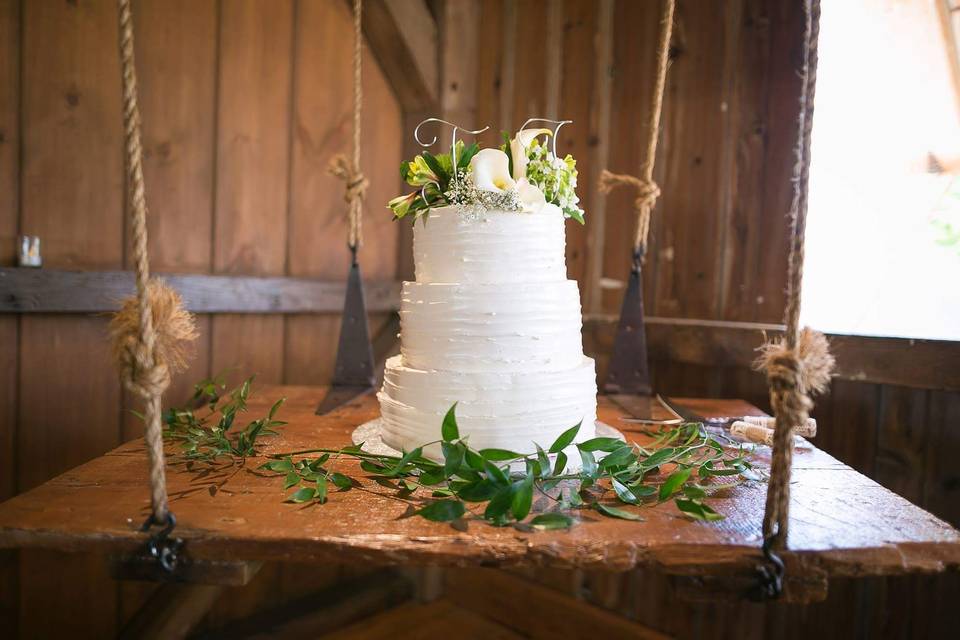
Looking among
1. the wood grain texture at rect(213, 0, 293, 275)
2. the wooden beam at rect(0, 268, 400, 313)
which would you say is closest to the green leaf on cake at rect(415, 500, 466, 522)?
the wooden beam at rect(0, 268, 400, 313)

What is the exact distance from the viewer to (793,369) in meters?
0.94

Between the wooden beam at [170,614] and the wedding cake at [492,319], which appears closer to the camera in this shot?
the wedding cake at [492,319]

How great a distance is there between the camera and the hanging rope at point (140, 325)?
913 millimetres

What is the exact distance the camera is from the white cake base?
4.44ft

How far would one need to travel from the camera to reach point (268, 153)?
7.85 ft

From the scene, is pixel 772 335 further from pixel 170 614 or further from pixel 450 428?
pixel 170 614

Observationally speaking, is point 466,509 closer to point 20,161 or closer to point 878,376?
point 878,376

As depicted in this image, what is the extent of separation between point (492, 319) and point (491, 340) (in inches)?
1.6

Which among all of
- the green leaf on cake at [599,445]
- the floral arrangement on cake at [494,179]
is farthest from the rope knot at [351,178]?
the green leaf on cake at [599,445]

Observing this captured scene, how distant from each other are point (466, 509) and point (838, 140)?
169 centimetres

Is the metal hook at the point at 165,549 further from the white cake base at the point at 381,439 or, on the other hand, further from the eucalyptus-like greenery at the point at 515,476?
the white cake base at the point at 381,439

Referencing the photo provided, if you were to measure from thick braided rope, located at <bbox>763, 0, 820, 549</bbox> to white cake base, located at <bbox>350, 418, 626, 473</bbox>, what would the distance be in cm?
43

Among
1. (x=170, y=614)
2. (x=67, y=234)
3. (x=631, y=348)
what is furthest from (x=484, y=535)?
(x=67, y=234)

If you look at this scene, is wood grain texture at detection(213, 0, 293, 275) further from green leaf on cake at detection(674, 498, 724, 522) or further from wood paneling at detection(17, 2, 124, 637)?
green leaf on cake at detection(674, 498, 724, 522)
